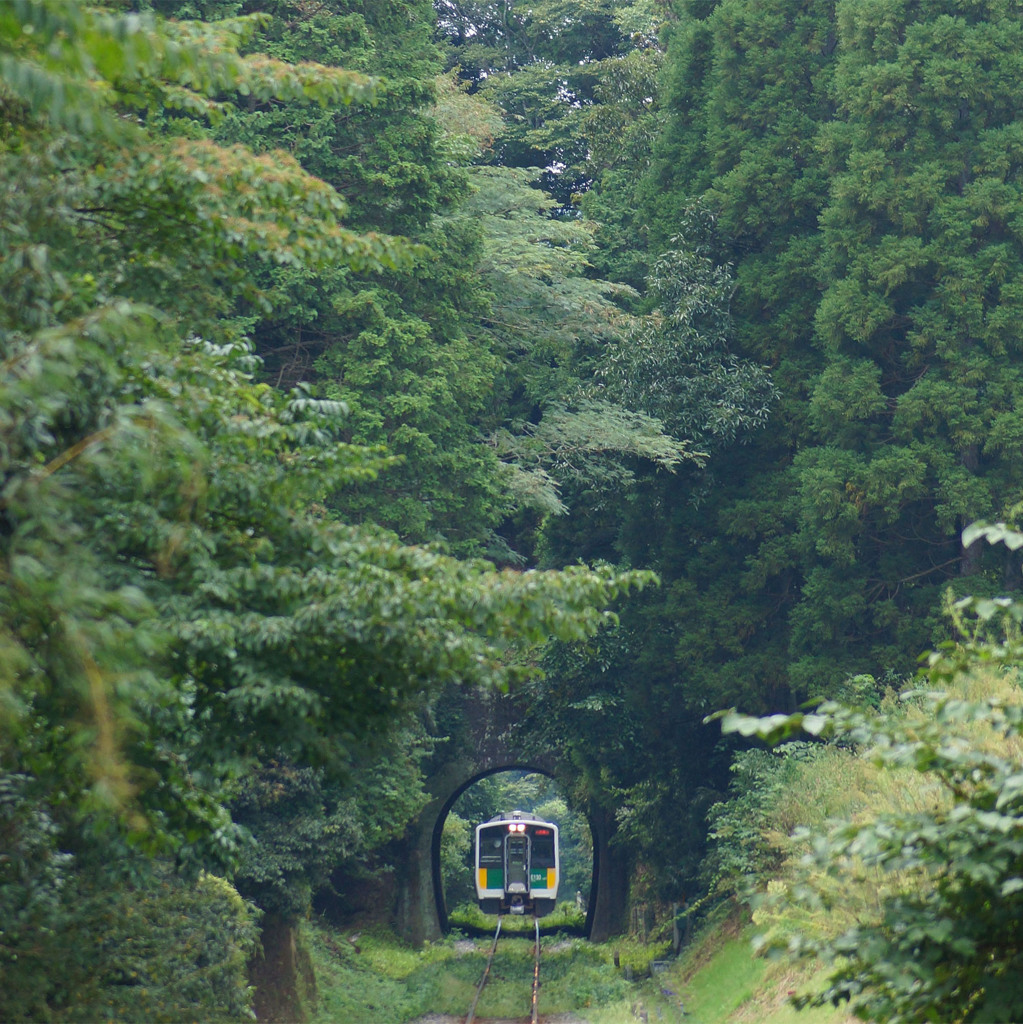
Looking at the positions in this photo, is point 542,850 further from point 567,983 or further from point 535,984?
point 567,983

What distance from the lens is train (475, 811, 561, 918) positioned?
31625 mm

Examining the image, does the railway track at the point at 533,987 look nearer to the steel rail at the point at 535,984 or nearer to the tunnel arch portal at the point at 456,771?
the steel rail at the point at 535,984

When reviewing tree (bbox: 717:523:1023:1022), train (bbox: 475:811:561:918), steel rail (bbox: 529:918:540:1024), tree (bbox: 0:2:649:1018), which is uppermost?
tree (bbox: 0:2:649:1018)

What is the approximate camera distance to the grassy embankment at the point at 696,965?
9625mm

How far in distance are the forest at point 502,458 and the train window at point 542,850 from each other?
6277 mm

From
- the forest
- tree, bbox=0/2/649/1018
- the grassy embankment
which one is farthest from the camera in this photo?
the grassy embankment

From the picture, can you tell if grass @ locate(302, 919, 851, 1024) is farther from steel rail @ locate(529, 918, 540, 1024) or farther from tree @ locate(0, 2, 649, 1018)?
tree @ locate(0, 2, 649, 1018)

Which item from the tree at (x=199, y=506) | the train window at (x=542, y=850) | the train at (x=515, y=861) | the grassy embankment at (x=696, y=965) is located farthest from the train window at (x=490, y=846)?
the tree at (x=199, y=506)

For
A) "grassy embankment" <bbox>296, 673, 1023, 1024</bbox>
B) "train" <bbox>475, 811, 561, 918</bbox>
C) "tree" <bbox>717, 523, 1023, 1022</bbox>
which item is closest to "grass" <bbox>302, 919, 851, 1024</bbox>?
"grassy embankment" <bbox>296, 673, 1023, 1024</bbox>

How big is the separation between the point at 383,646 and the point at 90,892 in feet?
12.6

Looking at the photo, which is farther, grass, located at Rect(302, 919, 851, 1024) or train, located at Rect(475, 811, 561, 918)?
train, located at Rect(475, 811, 561, 918)

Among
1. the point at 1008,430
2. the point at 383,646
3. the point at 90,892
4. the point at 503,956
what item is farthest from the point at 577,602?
the point at 503,956

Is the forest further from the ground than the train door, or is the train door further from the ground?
the forest

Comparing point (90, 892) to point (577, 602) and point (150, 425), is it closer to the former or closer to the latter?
point (577, 602)
